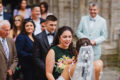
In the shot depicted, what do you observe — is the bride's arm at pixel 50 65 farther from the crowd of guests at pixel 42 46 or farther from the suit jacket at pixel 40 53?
the suit jacket at pixel 40 53

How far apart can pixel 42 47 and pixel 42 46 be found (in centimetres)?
2

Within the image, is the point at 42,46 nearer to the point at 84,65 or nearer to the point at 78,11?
the point at 84,65

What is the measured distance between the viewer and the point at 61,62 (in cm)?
441

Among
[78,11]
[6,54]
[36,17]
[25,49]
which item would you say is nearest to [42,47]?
[6,54]

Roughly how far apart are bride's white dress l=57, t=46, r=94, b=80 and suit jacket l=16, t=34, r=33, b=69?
8.70ft

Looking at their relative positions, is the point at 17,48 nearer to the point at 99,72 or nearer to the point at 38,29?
the point at 38,29

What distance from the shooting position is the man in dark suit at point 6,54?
213 inches

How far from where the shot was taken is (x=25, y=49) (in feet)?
20.2

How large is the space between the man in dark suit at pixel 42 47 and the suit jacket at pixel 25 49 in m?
0.80

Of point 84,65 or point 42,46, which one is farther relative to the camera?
point 42,46

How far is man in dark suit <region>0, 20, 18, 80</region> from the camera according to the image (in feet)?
17.7

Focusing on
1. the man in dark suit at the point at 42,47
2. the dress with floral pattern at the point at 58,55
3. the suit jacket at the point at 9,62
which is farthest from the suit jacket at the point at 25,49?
the dress with floral pattern at the point at 58,55

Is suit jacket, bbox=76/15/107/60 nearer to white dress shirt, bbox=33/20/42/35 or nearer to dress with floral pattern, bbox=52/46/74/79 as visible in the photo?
white dress shirt, bbox=33/20/42/35

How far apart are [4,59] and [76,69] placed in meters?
2.20
